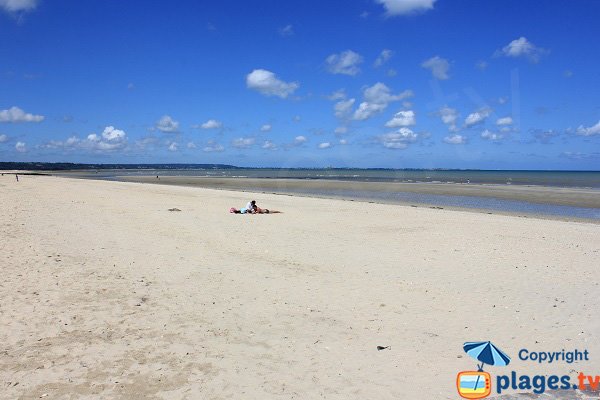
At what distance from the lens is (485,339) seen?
20.4 ft

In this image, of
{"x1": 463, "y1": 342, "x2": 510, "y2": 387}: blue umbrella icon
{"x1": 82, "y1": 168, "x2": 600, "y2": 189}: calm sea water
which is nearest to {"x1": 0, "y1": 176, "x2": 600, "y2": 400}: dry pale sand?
{"x1": 463, "y1": 342, "x2": 510, "y2": 387}: blue umbrella icon

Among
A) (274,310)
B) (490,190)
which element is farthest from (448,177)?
(274,310)

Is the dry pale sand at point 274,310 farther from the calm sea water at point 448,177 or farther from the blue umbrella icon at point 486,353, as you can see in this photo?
the calm sea water at point 448,177

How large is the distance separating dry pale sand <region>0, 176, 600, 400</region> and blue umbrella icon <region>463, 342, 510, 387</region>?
0.12 metres

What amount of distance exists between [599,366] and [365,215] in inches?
600

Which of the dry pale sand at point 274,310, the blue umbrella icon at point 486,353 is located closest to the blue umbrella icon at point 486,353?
the blue umbrella icon at point 486,353

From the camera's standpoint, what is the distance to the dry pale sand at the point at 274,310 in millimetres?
4984

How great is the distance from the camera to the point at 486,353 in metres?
5.74

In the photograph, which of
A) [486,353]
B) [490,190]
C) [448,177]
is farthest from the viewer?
[448,177]

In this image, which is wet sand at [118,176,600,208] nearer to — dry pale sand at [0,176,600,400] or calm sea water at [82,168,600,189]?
calm sea water at [82,168,600,189]

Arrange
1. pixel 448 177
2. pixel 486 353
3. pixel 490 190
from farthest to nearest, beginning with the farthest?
pixel 448 177 < pixel 490 190 < pixel 486 353

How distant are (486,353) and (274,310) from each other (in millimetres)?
3296

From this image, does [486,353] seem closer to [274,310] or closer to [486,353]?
[486,353]

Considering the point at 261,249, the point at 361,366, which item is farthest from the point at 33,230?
the point at 361,366
